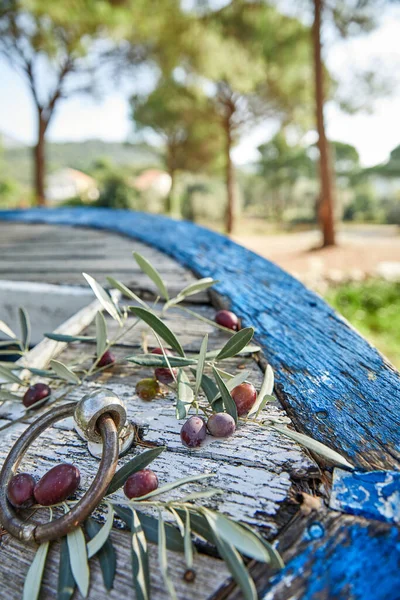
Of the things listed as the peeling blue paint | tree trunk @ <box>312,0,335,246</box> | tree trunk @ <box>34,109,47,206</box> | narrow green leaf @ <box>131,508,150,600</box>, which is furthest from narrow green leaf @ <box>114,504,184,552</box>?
tree trunk @ <box>34,109,47,206</box>

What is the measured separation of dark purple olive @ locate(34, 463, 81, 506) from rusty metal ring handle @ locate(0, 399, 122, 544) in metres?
0.03

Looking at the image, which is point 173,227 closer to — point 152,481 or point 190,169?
point 152,481

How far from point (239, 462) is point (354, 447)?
0.55 ft

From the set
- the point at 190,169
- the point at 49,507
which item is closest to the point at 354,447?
the point at 49,507

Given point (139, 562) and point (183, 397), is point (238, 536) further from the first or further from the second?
point (183, 397)

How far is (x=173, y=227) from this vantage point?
7.18 feet

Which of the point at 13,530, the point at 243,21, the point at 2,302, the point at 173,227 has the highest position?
the point at 243,21

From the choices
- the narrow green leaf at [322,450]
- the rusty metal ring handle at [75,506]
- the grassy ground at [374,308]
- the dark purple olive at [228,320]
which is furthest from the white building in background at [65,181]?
the narrow green leaf at [322,450]

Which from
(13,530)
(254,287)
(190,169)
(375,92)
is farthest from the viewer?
(190,169)

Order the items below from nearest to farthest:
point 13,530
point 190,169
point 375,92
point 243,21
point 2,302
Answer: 1. point 13,530
2. point 2,302
3. point 375,92
4. point 243,21
5. point 190,169

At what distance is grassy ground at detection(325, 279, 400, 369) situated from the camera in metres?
4.68

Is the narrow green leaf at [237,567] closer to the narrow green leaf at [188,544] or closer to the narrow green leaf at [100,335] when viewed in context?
the narrow green leaf at [188,544]

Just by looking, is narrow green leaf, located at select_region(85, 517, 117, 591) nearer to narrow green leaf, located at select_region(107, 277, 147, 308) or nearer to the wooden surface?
the wooden surface

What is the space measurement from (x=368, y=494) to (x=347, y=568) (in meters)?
0.10
